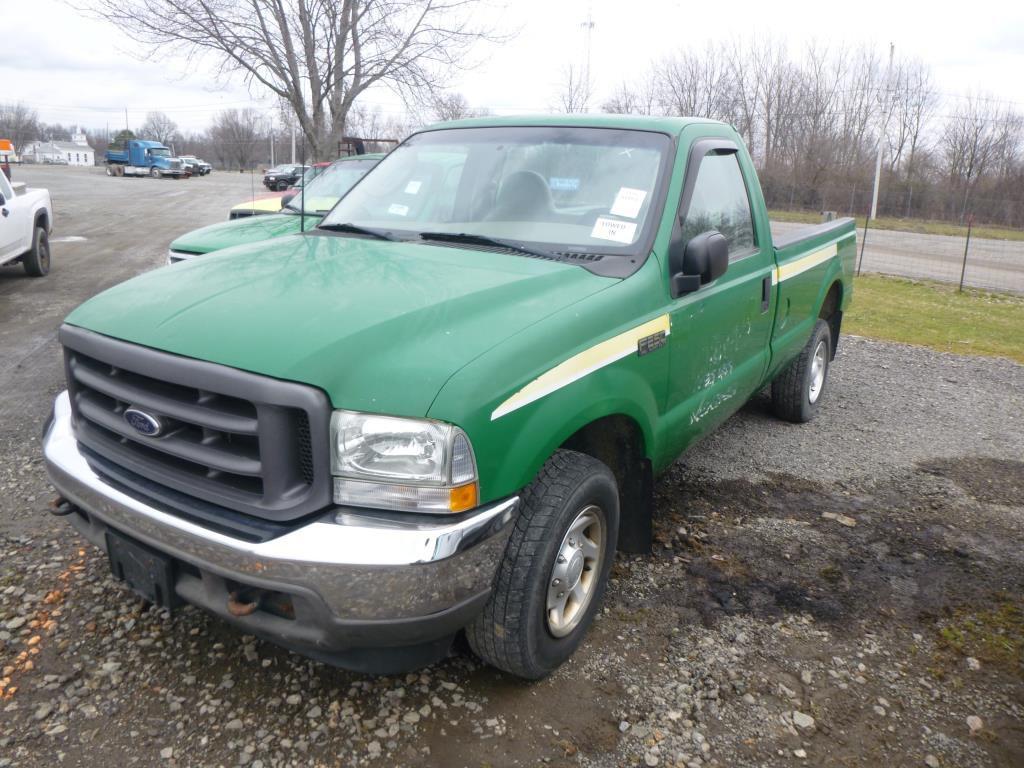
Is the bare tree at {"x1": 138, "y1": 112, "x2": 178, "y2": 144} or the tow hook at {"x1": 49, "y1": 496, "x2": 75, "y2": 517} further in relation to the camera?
the bare tree at {"x1": 138, "y1": 112, "x2": 178, "y2": 144}

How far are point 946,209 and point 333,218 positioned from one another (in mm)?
38166

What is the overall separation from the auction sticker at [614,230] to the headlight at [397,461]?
140 centimetres

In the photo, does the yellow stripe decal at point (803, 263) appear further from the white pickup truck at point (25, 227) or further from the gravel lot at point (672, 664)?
the white pickup truck at point (25, 227)

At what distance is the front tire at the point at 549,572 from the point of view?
2.54 metres

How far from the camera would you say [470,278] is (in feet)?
9.49

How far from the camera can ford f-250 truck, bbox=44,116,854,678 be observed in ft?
7.25

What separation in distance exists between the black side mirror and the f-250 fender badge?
0.72ft

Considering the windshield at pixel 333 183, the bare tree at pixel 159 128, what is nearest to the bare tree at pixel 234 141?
the bare tree at pixel 159 128

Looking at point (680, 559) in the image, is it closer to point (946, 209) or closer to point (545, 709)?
point (545, 709)

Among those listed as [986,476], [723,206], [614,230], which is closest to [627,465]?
[614,230]

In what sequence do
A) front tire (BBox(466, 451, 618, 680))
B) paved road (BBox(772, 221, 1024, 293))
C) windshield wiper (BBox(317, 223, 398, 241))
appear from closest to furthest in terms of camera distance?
front tire (BBox(466, 451, 618, 680)) → windshield wiper (BBox(317, 223, 398, 241)) → paved road (BBox(772, 221, 1024, 293))

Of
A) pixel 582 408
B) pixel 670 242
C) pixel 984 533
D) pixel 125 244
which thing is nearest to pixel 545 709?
pixel 582 408

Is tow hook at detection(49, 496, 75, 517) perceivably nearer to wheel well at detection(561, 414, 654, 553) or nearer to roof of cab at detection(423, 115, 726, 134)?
wheel well at detection(561, 414, 654, 553)

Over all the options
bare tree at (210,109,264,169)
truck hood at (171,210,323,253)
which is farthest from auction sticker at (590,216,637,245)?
bare tree at (210,109,264,169)
